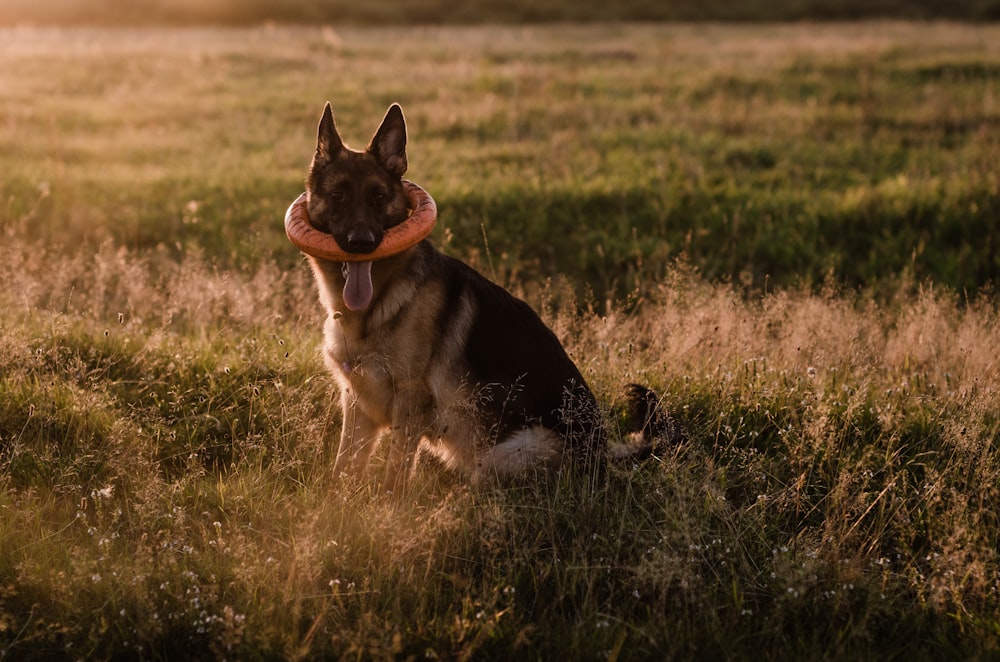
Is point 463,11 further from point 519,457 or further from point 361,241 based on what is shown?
point 519,457

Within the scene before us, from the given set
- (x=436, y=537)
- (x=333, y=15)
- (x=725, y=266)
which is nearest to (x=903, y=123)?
(x=725, y=266)

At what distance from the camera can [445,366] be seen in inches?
168

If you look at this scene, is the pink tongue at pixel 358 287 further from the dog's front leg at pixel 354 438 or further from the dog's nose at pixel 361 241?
the dog's front leg at pixel 354 438

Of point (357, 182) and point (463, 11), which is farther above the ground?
point (463, 11)

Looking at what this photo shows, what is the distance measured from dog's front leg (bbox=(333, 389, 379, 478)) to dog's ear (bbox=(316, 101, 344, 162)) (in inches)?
50.7

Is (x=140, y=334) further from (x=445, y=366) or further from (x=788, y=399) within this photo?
(x=788, y=399)

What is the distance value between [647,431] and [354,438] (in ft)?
5.35

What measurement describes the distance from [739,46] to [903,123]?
11407 millimetres

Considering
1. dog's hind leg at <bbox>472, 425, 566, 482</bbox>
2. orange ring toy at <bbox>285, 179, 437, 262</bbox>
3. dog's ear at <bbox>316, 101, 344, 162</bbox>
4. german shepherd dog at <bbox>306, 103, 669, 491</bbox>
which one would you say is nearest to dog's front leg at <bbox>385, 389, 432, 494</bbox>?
german shepherd dog at <bbox>306, 103, 669, 491</bbox>

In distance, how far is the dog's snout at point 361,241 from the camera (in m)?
3.92

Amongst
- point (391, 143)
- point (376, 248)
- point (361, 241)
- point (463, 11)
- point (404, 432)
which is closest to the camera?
point (361, 241)

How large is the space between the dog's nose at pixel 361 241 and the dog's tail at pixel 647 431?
1.62 m

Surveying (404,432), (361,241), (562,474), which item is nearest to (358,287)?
(361,241)

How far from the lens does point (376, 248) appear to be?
402 cm
